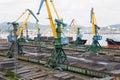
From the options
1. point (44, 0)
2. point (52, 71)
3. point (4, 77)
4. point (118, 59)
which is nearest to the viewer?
point (4, 77)

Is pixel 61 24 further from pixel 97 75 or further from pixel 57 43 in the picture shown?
pixel 97 75

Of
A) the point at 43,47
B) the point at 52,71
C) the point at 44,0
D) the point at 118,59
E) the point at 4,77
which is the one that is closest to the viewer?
the point at 4,77

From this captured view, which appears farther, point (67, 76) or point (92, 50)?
point (92, 50)

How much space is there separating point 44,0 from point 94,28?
61.0ft

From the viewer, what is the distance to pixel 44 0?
110 feet

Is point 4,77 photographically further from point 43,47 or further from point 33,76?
point 43,47

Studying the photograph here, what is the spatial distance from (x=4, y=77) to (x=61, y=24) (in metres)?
12.1

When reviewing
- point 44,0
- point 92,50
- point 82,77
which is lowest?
point 82,77

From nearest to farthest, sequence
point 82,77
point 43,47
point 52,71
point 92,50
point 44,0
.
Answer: point 82,77 → point 52,71 → point 44,0 → point 92,50 → point 43,47

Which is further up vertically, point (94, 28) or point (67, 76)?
point (94, 28)

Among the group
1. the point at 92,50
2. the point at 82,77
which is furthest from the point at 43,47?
the point at 82,77

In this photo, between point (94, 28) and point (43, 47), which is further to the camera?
point (43, 47)

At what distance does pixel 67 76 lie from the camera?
2608cm

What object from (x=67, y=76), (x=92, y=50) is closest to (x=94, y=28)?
(x=92, y=50)
